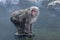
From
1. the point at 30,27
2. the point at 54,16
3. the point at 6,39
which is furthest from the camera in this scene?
the point at 54,16

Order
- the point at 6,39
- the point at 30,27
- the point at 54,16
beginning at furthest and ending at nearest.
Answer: the point at 54,16 < the point at 30,27 < the point at 6,39

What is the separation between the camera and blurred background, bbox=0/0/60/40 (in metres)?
3.33

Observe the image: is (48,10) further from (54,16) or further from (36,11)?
(36,11)

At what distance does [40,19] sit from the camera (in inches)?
149

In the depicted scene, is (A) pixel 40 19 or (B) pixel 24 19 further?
(A) pixel 40 19

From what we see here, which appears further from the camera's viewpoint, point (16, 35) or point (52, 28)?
point (52, 28)

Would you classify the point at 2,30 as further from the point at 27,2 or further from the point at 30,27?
the point at 27,2

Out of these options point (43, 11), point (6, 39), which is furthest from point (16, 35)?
point (43, 11)

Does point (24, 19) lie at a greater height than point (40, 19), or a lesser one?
greater

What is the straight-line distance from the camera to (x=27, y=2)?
4004 millimetres

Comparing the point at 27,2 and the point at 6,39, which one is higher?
the point at 27,2

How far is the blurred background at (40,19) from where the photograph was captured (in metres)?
3.33

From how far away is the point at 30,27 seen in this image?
11.3 ft

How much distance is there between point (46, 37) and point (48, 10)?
0.85 m
